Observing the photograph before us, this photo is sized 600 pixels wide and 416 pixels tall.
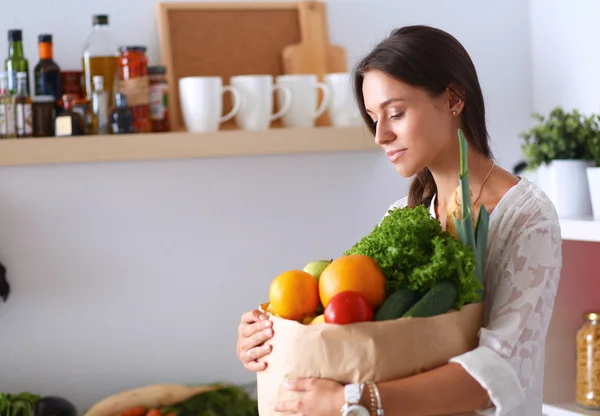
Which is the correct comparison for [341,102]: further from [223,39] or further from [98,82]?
[98,82]

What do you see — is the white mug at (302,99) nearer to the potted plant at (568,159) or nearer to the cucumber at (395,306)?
the potted plant at (568,159)

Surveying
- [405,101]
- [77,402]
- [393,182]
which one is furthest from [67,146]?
[405,101]

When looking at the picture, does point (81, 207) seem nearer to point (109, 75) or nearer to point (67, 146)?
point (67, 146)

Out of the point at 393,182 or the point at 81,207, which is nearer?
the point at 81,207

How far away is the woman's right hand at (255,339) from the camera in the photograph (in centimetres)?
110

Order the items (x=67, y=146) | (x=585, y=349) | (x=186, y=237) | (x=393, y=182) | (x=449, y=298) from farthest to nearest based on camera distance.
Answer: (x=393, y=182) < (x=186, y=237) < (x=67, y=146) < (x=585, y=349) < (x=449, y=298)

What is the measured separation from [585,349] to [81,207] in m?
1.27

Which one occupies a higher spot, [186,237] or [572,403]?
A: [186,237]

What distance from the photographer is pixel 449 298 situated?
104 centimetres

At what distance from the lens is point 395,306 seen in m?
1.03

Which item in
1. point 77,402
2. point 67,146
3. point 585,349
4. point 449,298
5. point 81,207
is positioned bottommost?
point 77,402

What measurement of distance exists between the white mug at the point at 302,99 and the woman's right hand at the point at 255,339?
4.12 feet

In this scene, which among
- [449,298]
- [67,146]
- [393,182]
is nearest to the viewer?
[449,298]

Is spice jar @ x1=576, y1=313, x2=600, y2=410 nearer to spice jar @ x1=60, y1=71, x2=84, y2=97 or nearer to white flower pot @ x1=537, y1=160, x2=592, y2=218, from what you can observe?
white flower pot @ x1=537, y1=160, x2=592, y2=218
